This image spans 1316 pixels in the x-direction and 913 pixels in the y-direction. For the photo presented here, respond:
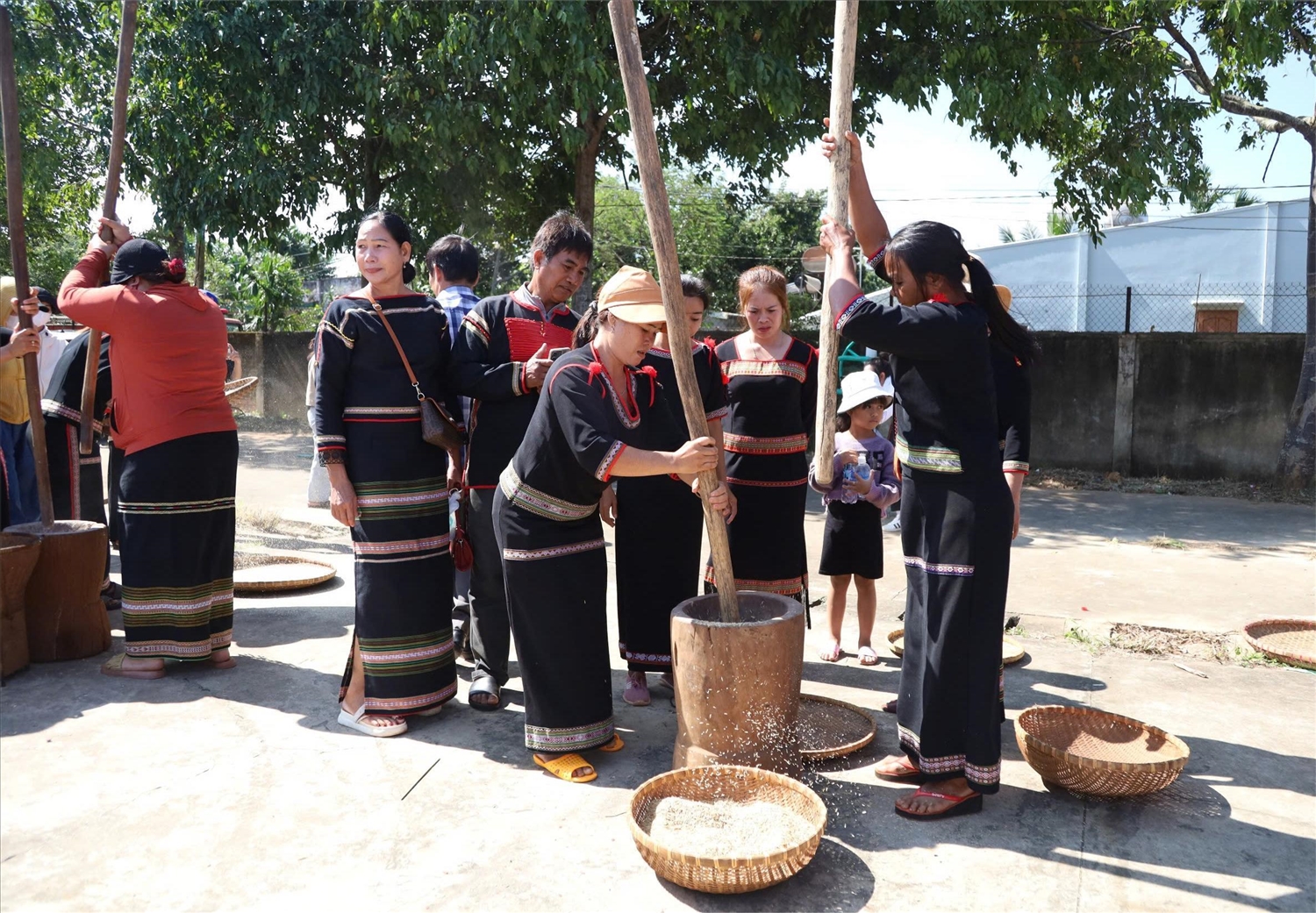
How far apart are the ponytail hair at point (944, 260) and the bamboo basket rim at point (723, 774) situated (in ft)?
5.11

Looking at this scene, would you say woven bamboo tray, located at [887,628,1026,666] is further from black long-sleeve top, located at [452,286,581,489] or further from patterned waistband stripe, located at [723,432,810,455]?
black long-sleeve top, located at [452,286,581,489]

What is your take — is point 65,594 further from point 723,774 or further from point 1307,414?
point 1307,414

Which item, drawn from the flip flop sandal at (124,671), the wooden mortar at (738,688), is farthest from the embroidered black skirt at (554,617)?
the flip flop sandal at (124,671)

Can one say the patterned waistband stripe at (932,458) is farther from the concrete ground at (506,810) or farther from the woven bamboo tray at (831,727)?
the concrete ground at (506,810)

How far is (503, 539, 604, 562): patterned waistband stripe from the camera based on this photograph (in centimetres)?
348

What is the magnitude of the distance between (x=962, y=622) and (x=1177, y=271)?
92.6 ft

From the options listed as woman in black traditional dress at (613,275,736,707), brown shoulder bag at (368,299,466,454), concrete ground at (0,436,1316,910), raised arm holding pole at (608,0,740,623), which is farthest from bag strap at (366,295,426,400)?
concrete ground at (0,436,1316,910)

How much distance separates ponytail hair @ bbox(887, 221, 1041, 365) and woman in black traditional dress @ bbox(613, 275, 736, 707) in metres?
1.16

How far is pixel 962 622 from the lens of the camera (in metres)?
3.19

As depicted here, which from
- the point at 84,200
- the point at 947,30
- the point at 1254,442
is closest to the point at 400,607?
the point at 947,30

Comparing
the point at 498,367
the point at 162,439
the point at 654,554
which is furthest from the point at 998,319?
the point at 162,439

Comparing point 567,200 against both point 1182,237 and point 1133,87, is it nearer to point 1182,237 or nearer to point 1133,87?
point 1133,87

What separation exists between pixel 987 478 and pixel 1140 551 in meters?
4.81

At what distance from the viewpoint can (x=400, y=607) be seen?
12.8ft
